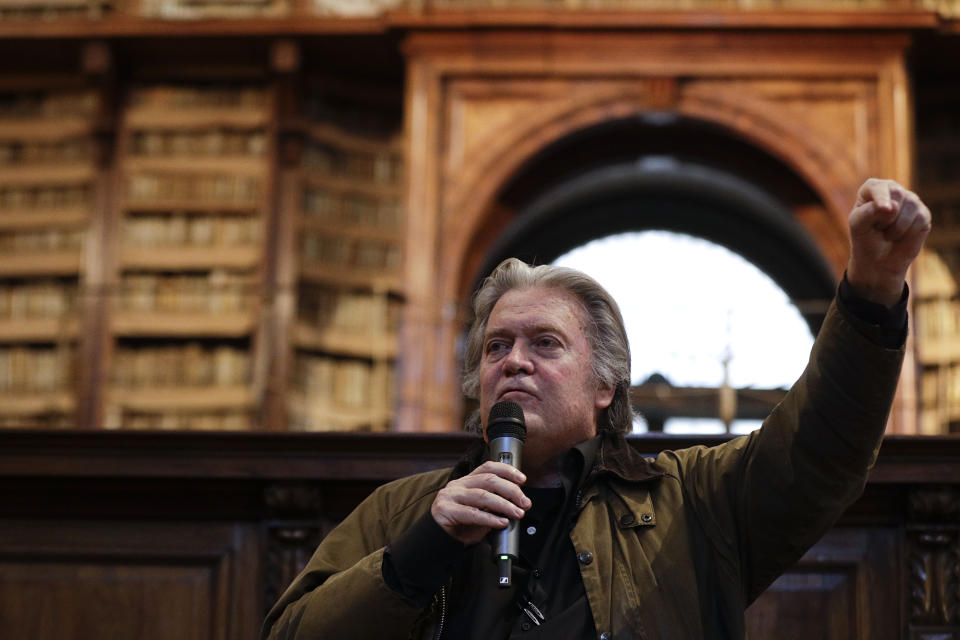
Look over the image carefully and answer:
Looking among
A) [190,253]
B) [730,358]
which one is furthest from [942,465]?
[190,253]

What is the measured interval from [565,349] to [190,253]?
5.29 m

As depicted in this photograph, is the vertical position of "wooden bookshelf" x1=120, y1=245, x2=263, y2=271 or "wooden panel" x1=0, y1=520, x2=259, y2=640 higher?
"wooden bookshelf" x1=120, y1=245, x2=263, y2=271

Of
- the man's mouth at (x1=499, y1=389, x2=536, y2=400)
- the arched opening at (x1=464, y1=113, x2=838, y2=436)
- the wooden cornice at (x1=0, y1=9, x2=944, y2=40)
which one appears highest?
the wooden cornice at (x1=0, y1=9, x2=944, y2=40)

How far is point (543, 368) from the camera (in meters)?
2.11

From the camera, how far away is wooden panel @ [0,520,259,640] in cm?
275

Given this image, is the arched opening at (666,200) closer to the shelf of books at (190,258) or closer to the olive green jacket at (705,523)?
the shelf of books at (190,258)

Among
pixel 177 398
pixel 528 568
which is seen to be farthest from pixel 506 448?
pixel 177 398

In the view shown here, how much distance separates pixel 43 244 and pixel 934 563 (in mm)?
5798

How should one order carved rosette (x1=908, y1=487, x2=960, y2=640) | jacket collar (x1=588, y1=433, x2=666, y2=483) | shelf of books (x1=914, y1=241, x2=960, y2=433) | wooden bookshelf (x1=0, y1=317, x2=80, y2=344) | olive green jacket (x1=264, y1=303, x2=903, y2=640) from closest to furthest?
olive green jacket (x1=264, y1=303, x2=903, y2=640) < jacket collar (x1=588, y1=433, x2=666, y2=483) < carved rosette (x1=908, y1=487, x2=960, y2=640) < shelf of books (x1=914, y1=241, x2=960, y2=433) < wooden bookshelf (x1=0, y1=317, x2=80, y2=344)

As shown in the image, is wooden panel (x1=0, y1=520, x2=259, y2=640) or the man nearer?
the man

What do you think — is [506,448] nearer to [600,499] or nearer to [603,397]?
[600,499]

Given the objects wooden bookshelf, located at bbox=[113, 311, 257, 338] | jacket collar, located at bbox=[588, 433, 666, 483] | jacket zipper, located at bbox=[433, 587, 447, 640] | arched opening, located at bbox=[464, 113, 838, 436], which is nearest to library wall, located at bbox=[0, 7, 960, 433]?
wooden bookshelf, located at bbox=[113, 311, 257, 338]

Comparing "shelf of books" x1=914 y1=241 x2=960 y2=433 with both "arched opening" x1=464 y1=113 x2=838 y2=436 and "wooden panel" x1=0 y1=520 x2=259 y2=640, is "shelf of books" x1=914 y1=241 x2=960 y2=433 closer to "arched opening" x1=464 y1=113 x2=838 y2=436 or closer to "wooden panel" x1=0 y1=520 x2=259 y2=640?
"arched opening" x1=464 y1=113 x2=838 y2=436

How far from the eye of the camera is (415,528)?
1831mm
